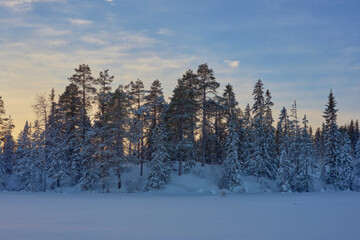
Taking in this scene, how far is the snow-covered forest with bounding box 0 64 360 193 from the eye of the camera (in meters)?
37.5

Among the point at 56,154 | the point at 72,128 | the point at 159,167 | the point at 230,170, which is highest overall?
the point at 72,128

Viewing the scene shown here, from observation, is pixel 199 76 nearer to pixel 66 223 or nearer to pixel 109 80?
pixel 109 80

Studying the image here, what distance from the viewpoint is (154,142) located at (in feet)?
127

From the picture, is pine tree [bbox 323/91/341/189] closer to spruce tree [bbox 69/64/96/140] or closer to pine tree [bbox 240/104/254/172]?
pine tree [bbox 240/104/254/172]

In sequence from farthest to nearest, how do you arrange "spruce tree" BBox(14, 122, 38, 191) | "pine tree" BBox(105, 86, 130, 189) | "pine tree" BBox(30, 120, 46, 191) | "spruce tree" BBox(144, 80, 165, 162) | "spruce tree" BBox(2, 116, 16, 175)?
1. "spruce tree" BBox(2, 116, 16, 175)
2. "spruce tree" BBox(144, 80, 165, 162)
3. "spruce tree" BBox(14, 122, 38, 191)
4. "pine tree" BBox(30, 120, 46, 191)
5. "pine tree" BBox(105, 86, 130, 189)

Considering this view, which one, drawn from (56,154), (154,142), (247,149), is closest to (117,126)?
(154,142)

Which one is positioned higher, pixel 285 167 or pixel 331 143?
pixel 331 143

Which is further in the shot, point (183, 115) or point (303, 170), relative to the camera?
point (303, 170)

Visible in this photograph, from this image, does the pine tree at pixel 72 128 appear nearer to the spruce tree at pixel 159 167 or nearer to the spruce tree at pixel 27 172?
the spruce tree at pixel 27 172

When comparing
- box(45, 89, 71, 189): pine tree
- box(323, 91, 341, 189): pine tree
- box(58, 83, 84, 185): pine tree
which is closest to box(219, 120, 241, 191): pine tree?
box(323, 91, 341, 189): pine tree

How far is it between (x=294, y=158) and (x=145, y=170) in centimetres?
2264

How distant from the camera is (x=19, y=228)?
1150 centimetres

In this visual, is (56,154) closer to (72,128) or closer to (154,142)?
(72,128)

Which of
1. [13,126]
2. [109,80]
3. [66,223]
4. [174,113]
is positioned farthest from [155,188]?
[13,126]
